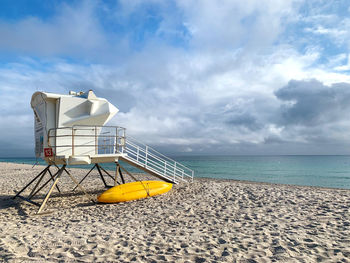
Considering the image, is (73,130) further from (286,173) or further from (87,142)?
(286,173)

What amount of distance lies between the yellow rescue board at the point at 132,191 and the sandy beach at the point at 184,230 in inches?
15.3

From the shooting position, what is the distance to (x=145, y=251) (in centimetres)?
562

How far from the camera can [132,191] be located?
11531 mm

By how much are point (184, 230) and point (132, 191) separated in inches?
197

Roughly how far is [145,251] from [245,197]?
7.10m

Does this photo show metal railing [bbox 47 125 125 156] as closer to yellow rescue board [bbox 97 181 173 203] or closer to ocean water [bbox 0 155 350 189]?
yellow rescue board [bbox 97 181 173 203]

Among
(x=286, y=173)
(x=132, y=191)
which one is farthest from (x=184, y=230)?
(x=286, y=173)

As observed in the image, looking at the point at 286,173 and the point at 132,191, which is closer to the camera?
the point at 132,191

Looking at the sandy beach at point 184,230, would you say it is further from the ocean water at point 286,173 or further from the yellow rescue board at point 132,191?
the ocean water at point 286,173

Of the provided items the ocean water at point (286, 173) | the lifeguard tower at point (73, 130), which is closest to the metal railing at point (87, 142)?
the lifeguard tower at point (73, 130)

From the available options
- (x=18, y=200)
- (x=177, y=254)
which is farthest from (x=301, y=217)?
(x=18, y=200)

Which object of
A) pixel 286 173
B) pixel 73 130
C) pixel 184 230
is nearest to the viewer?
pixel 184 230

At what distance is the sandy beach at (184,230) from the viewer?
5371mm

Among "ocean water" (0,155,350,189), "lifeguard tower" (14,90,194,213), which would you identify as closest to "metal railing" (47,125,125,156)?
"lifeguard tower" (14,90,194,213)
